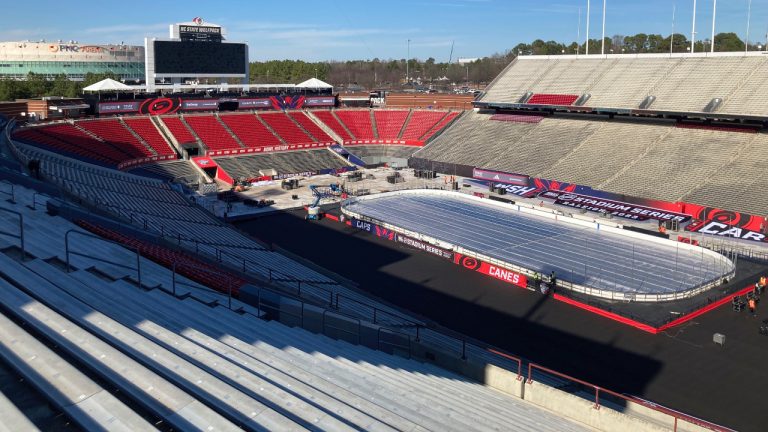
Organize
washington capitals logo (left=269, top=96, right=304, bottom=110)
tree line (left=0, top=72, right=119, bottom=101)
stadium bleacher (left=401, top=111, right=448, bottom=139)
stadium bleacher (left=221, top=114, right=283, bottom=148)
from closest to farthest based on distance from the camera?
1. stadium bleacher (left=221, top=114, right=283, bottom=148)
2. stadium bleacher (left=401, top=111, right=448, bottom=139)
3. washington capitals logo (left=269, top=96, right=304, bottom=110)
4. tree line (left=0, top=72, right=119, bottom=101)

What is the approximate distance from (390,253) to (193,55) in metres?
44.6

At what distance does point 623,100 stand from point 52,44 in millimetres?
112125

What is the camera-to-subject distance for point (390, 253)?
33.0 meters

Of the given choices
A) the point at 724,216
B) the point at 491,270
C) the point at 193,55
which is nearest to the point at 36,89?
the point at 193,55

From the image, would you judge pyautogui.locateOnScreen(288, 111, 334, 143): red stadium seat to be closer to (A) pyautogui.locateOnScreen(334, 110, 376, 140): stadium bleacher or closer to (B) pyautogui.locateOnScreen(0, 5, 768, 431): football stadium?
(B) pyautogui.locateOnScreen(0, 5, 768, 431): football stadium

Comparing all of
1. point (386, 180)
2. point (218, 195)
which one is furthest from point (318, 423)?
point (386, 180)

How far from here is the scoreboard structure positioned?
64750 millimetres

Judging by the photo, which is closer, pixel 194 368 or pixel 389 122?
pixel 194 368

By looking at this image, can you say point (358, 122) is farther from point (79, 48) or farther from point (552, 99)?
point (79, 48)

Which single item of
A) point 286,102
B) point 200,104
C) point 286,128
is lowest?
point 286,128

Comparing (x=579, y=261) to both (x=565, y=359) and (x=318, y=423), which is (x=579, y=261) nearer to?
(x=565, y=359)

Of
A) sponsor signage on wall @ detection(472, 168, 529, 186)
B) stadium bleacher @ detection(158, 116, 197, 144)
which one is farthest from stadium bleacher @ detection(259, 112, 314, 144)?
sponsor signage on wall @ detection(472, 168, 529, 186)

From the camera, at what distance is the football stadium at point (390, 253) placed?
9414 mm

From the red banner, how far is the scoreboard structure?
45.3 meters
